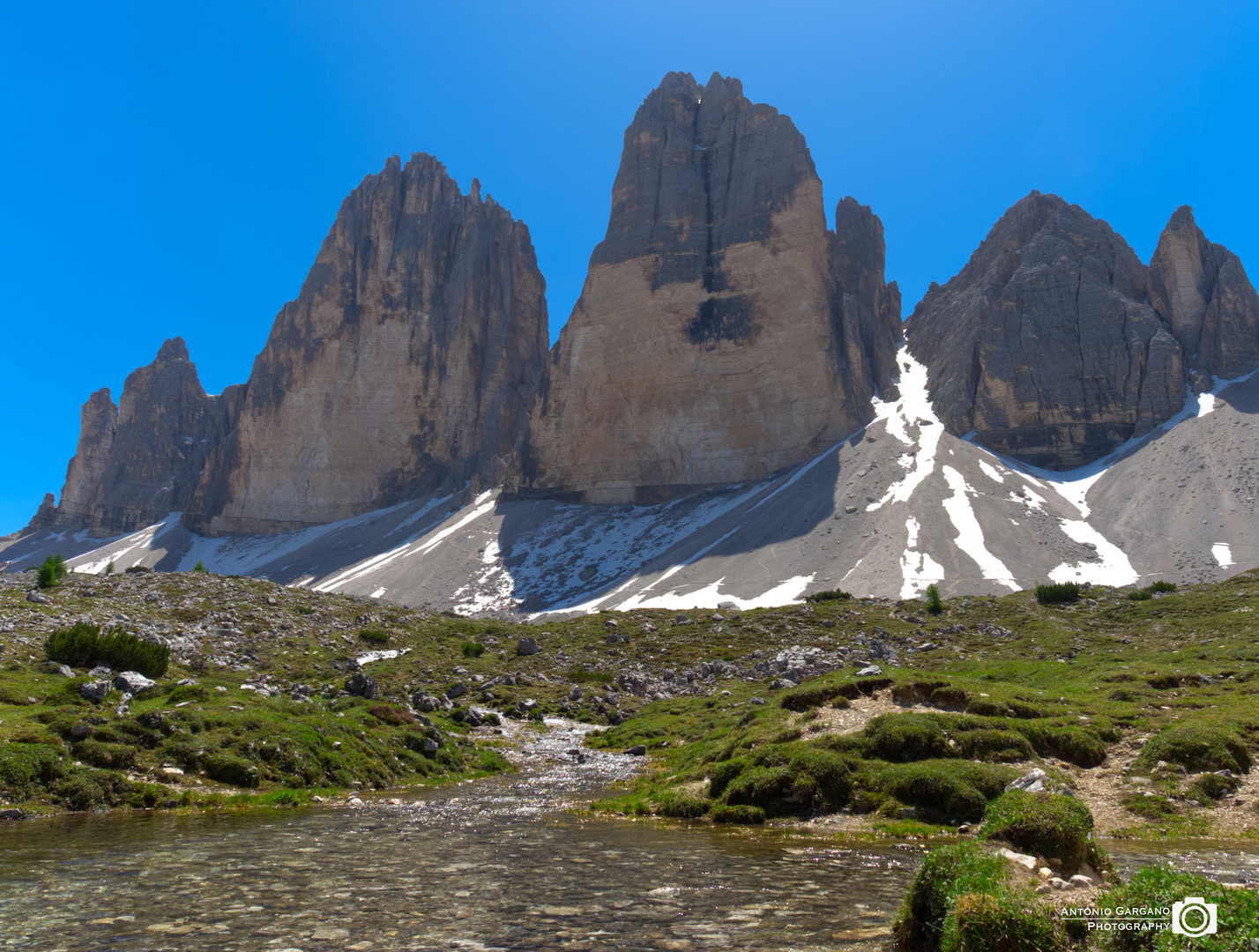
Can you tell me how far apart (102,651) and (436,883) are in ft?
57.2

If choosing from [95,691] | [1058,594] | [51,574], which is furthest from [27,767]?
[1058,594]

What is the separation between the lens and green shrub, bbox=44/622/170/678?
20.1 meters

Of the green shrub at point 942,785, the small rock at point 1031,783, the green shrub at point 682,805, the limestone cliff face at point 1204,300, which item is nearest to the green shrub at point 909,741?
the green shrub at point 942,785

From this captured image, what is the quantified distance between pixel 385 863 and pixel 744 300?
10892cm

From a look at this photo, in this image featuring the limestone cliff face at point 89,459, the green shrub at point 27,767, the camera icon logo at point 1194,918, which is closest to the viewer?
the camera icon logo at point 1194,918

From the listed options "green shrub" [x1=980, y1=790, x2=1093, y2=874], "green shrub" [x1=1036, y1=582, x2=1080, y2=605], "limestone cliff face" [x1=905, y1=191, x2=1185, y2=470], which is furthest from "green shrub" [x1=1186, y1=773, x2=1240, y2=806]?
"limestone cliff face" [x1=905, y1=191, x2=1185, y2=470]

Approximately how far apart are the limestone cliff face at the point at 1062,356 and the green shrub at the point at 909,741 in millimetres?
96673

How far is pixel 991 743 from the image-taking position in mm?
14445

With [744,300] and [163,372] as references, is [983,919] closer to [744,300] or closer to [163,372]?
[744,300]

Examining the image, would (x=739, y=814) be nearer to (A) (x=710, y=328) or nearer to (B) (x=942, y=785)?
(B) (x=942, y=785)

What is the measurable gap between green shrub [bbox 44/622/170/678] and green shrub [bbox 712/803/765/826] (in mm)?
16312

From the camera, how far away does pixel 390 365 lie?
14162 centimetres

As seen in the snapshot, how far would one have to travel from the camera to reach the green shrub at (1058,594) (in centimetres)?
4753

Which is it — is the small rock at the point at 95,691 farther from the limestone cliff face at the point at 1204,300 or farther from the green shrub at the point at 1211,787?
the limestone cliff face at the point at 1204,300
